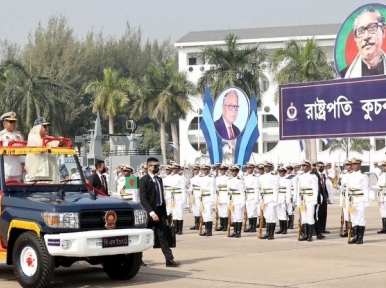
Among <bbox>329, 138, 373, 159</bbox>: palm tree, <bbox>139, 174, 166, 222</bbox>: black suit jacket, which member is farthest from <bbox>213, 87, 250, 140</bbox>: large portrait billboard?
<bbox>329, 138, 373, 159</bbox>: palm tree

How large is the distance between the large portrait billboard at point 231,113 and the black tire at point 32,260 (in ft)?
56.2

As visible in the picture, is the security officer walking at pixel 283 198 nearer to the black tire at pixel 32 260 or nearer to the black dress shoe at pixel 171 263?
the black dress shoe at pixel 171 263

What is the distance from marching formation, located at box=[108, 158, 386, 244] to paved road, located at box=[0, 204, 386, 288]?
0.84 meters

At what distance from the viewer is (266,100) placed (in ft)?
254

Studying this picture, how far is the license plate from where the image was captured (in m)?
11.4

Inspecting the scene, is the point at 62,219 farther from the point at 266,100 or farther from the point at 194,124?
the point at 194,124

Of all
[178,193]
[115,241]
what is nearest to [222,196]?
[178,193]

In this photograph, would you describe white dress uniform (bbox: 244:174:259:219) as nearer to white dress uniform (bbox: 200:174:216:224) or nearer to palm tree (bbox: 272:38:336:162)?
white dress uniform (bbox: 200:174:216:224)

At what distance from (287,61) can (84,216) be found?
41491 mm

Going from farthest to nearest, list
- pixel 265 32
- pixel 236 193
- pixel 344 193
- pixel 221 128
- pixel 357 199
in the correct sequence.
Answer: pixel 265 32
pixel 221 128
pixel 236 193
pixel 344 193
pixel 357 199

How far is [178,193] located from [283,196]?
269 centimetres

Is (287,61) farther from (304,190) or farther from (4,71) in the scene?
(304,190)

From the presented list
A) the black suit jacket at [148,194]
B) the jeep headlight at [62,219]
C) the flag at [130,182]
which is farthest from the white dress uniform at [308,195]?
the jeep headlight at [62,219]

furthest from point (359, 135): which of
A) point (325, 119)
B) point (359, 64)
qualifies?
point (359, 64)
